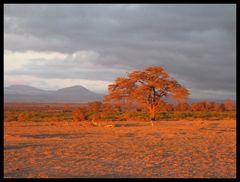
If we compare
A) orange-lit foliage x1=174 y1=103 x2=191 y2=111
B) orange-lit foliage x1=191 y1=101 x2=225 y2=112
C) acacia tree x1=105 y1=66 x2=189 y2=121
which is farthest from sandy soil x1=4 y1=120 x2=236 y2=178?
orange-lit foliage x1=174 y1=103 x2=191 y2=111

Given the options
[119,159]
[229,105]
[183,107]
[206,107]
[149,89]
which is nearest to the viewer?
[119,159]

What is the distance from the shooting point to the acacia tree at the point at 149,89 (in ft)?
125

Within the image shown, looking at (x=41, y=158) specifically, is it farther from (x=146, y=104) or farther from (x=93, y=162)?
(x=146, y=104)

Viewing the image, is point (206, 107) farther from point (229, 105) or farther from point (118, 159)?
point (118, 159)

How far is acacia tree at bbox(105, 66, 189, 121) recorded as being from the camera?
125ft

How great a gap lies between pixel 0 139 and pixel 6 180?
6.64 meters

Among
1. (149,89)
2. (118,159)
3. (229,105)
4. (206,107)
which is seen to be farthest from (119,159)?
(229,105)

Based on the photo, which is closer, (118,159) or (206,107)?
(118,159)

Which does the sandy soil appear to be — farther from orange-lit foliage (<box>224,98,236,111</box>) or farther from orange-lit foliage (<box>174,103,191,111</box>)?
orange-lit foliage (<box>224,98,236,111</box>)

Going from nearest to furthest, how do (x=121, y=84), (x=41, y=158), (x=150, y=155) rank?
(x=41, y=158), (x=150, y=155), (x=121, y=84)

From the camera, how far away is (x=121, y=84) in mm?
38312

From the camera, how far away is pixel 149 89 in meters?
37.8

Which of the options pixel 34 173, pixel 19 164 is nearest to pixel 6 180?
pixel 34 173

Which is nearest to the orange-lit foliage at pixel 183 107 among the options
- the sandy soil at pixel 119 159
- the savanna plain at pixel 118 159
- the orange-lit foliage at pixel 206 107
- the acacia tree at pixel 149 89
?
the orange-lit foliage at pixel 206 107
